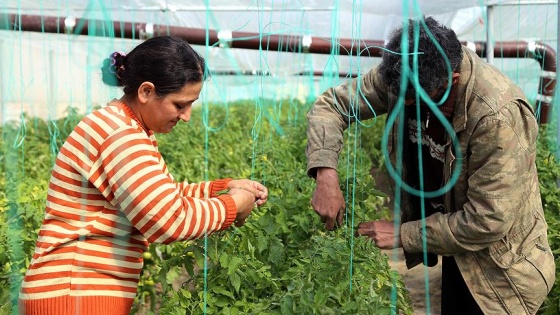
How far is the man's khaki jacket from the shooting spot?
6.36ft

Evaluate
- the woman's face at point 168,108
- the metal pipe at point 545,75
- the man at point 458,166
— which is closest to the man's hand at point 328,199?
the man at point 458,166

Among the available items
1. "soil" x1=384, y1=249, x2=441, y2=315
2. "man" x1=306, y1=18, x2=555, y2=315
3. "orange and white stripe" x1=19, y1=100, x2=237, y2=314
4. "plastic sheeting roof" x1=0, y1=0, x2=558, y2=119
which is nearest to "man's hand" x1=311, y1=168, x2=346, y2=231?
"man" x1=306, y1=18, x2=555, y2=315

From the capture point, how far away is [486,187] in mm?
1942

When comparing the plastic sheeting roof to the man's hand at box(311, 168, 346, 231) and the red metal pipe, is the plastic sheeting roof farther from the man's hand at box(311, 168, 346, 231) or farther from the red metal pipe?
the man's hand at box(311, 168, 346, 231)

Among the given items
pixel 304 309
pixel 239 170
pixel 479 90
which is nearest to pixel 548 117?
pixel 239 170

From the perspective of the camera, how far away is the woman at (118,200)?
1.53 m

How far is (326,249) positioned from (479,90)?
639 millimetres

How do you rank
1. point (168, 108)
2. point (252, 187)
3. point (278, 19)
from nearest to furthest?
point (168, 108) < point (252, 187) < point (278, 19)

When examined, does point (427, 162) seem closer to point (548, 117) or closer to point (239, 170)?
point (239, 170)

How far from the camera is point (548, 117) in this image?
520 cm

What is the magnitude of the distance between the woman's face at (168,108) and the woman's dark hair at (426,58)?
0.55 metres

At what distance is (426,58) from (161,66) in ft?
2.32

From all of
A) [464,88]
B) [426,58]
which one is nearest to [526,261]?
[464,88]

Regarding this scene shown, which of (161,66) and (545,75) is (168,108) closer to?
(161,66)
